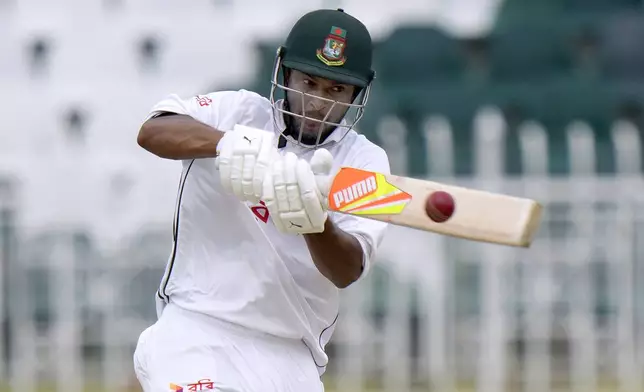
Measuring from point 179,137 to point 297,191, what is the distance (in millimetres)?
485

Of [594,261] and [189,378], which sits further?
[594,261]

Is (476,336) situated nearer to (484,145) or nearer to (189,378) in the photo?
(484,145)

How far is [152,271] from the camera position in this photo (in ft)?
31.7

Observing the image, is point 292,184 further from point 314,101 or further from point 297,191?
point 314,101

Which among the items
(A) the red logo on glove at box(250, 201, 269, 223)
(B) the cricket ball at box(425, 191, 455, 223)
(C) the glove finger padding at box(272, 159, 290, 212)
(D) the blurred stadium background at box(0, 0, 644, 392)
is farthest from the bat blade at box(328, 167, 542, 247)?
(D) the blurred stadium background at box(0, 0, 644, 392)

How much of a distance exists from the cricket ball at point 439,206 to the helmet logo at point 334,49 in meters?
0.60

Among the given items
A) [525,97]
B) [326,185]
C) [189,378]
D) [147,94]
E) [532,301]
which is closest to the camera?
[326,185]

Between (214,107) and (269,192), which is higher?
(214,107)

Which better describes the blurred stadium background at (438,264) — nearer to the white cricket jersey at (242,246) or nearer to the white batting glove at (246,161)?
the white cricket jersey at (242,246)

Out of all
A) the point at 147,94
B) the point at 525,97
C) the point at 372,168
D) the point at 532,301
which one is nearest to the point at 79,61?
the point at 147,94

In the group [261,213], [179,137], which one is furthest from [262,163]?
[261,213]

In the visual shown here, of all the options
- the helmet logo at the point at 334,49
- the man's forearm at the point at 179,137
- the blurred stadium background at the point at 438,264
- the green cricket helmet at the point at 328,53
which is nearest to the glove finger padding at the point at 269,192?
the man's forearm at the point at 179,137

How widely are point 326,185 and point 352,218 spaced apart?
0.47m

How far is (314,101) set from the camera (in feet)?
11.7
